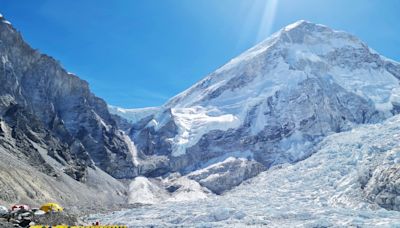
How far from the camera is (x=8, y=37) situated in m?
126

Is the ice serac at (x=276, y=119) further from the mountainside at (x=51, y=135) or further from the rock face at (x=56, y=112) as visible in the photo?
the mountainside at (x=51, y=135)

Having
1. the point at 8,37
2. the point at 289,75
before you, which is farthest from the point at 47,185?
the point at 289,75

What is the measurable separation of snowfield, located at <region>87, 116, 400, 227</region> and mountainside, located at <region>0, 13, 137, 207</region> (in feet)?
47.2

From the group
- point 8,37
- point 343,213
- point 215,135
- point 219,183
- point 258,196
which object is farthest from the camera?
point 215,135

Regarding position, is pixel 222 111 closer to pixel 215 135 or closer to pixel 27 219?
pixel 215 135

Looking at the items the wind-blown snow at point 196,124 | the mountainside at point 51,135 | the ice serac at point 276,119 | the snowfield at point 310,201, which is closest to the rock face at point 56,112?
the mountainside at point 51,135

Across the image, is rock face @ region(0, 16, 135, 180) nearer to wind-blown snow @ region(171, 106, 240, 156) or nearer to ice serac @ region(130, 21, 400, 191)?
ice serac @ region(130, 21, 400, 191)

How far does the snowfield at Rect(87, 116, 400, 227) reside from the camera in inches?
2410

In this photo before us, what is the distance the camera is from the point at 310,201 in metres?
86.1

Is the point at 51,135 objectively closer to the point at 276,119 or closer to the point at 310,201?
the point at 310,201

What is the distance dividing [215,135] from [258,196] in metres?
74.2

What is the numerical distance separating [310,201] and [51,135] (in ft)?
216

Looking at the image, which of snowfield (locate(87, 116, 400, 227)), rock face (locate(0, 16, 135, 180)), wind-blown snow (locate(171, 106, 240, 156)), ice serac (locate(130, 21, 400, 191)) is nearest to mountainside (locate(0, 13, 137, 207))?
rock face (locate(0, 16, 135, 180))

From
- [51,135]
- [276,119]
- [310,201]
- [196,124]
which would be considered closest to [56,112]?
[51,135]
